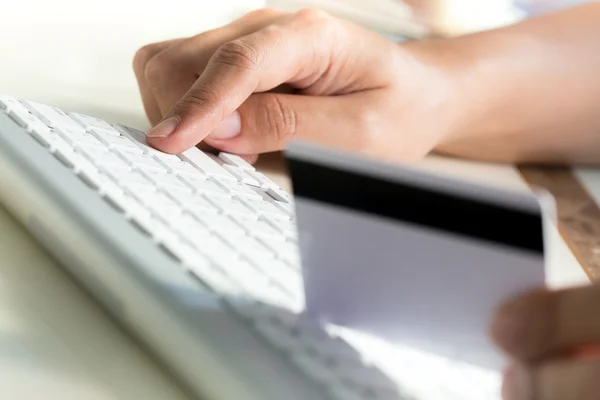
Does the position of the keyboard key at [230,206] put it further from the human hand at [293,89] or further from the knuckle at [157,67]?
the knuckle at [157,67]

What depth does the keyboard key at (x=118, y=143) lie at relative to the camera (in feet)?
1.48

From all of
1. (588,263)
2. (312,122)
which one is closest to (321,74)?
(312,122)

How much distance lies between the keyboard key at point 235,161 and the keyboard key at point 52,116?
108 millimetres

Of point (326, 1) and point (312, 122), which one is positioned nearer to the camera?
point (312, 122)

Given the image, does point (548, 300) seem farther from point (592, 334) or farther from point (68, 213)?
point (68, 213)

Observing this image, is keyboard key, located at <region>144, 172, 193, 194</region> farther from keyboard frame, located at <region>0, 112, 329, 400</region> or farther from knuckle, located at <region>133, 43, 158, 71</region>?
knuckle, located at <region>133, 43, 158, 71</region>

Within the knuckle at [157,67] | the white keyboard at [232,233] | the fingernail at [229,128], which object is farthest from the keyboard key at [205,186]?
the knuckle at [157,67]

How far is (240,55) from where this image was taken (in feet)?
Result: 1.83

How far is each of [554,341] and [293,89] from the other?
0.43 m

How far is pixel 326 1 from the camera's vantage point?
3.83 feet

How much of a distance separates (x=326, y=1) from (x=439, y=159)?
1.74ft

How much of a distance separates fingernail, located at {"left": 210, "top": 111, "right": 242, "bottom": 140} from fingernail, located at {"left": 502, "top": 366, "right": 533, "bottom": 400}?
334 mm

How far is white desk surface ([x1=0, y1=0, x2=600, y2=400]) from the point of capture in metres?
0.30

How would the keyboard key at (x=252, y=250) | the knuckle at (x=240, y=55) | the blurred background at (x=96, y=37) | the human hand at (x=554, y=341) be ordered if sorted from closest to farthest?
the human hand at (x=554, y=341) → the keyboard key at (x=252, y=250) → the knuckle at (x=240, y=55) → the blurred background at (x=96, y=37)
